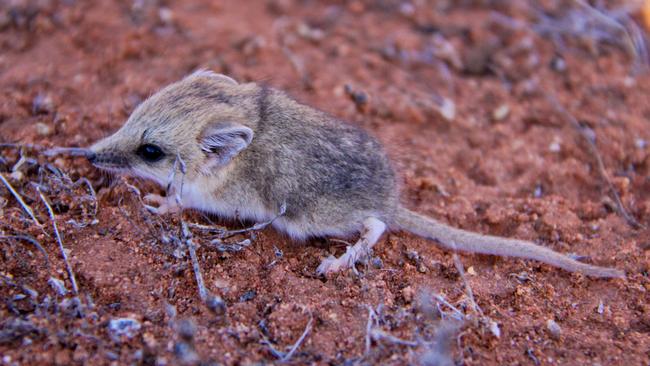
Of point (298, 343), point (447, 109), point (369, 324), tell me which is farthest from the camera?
point (447, 109)

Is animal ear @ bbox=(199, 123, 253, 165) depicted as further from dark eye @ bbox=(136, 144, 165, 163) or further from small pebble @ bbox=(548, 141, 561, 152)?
small pebble @ bbox=(548, 141, 561, 152)

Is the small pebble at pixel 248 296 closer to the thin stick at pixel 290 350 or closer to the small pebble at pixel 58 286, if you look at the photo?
the thin stick at pixel 290 350

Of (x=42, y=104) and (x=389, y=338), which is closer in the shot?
(x=389, y=338)

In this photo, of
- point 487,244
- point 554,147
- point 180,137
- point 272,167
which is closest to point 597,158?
point 554,147

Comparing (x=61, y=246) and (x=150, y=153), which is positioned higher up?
(x=150, y=153)

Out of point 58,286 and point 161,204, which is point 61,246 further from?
point 161,204

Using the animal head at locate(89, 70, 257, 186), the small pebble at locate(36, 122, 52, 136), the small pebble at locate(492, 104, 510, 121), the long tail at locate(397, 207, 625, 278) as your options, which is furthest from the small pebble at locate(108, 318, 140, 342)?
the small pebble at locate(492, 104, 510, 121)

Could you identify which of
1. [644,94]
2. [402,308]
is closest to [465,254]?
[402,308]
